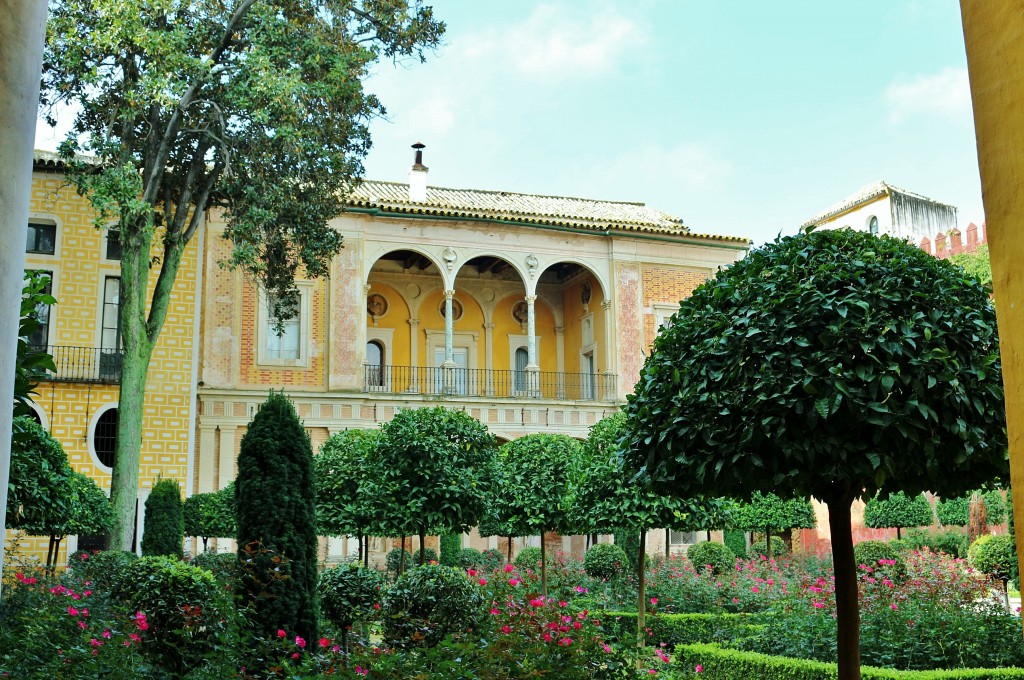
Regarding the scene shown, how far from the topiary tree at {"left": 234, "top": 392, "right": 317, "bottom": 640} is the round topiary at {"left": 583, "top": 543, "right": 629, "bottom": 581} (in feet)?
34.4

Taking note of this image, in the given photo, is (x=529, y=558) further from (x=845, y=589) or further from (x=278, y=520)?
(x=845, y=589)

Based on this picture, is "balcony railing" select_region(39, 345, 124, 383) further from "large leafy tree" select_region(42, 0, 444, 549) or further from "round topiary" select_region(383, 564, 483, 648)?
"round topiary" select_region(383, 564, 483, 648)

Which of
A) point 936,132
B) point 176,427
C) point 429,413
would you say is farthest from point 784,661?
point 936,132

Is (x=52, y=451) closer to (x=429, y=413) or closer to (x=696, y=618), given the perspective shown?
(x=429, y=413)

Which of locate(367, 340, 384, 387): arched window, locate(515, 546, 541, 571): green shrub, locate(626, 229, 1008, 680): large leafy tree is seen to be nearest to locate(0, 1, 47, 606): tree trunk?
locate(626, 229, 1008, 680): large leafy tree

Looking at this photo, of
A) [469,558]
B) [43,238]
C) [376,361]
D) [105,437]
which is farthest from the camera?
[376,361]

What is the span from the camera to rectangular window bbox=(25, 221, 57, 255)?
1998 centimetres

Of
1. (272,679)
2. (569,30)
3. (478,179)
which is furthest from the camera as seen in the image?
(478,179)

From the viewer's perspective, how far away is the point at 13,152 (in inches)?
80.1

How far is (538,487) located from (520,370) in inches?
432

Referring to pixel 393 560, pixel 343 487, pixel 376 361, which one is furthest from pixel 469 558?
pixel 343 487

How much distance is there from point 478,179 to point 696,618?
61.4 feet

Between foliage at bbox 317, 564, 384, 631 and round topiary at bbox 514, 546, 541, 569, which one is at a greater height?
foliage at bbox 317, 564, 384, 631

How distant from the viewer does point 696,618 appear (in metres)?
12.0
